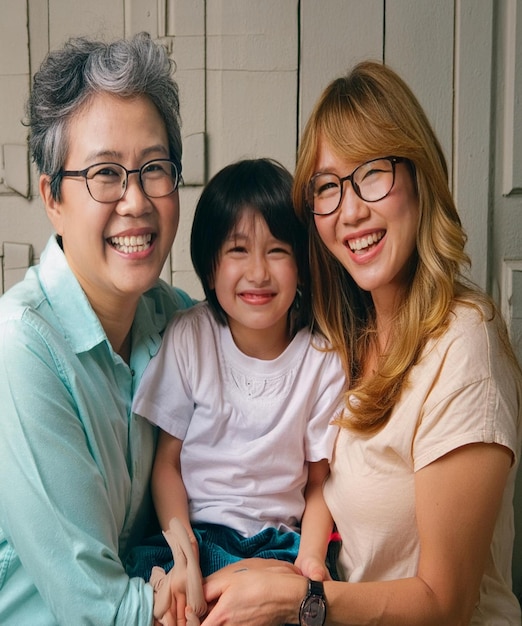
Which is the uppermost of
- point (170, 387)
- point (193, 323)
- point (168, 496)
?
point (193, 323)

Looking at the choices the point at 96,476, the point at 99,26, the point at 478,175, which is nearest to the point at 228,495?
the point at 96,476

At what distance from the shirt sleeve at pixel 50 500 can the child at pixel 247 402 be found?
0.28 metres

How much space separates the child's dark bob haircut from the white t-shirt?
0.55 ft

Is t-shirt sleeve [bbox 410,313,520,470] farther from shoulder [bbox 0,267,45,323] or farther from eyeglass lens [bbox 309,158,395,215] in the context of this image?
shoulder [bbox 0,267,45,323]

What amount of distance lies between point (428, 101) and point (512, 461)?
130 centimetres

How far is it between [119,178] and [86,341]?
0.36 meters

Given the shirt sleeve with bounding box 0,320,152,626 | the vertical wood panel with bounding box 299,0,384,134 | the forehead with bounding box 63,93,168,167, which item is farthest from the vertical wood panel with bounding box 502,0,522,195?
the shirt sleeve with bounding box 0,320,152,626

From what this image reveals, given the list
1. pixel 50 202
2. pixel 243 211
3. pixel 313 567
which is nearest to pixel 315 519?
pixel 313 567

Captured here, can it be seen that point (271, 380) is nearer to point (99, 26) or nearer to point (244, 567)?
point (244, 567)

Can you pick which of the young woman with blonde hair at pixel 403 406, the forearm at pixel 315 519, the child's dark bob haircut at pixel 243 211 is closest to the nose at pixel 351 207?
the young woman with blonde hair at pixel 403 406

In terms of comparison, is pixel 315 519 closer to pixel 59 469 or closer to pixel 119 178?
pixel 59 469

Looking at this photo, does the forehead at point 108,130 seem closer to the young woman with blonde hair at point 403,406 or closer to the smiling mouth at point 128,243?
the smiling mouth at point 128,243

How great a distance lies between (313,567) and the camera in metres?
1.60

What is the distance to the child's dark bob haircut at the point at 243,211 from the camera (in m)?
1.76
